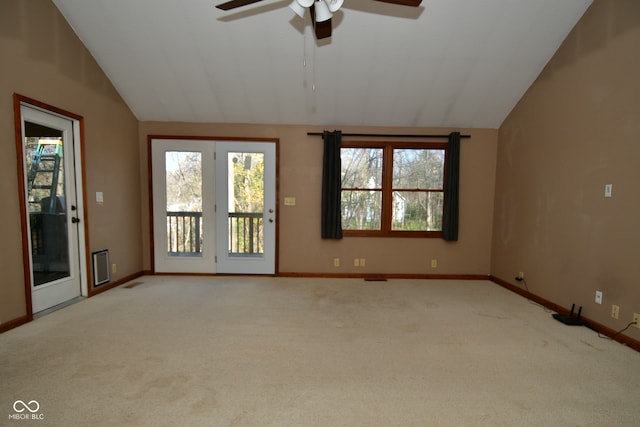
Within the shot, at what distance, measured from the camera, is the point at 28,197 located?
269 centimetres

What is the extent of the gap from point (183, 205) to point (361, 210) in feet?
9.13

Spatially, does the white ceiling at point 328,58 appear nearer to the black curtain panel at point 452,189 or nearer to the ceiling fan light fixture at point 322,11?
the black curtain panel at point 452,189

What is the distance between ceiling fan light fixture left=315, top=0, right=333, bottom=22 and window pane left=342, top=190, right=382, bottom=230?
2487 mm

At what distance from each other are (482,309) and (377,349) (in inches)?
64.2

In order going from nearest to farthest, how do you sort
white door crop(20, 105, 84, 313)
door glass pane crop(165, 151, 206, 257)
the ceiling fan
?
the ceiling fan → white door crop(20, 105, 84, 313) → door glass pane crop(165, 151, 206, 257)

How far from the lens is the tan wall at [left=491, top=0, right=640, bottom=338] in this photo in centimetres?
239

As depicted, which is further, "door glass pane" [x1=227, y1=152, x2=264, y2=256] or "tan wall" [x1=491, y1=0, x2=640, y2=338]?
"door glass pane" [x1=227, y1=152, x2=264, y2=256]

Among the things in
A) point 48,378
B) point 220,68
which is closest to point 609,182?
point 220,68

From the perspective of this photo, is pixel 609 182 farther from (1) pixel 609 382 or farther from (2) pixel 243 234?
(2) pixel 243 234

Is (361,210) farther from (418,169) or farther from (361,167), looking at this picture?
(418,169)

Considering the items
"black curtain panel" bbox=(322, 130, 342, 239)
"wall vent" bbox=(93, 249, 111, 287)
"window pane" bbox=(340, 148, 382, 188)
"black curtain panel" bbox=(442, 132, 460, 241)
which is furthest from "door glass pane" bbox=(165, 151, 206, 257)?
"black curtain panel" bbox=(442, 132, 460, 241)

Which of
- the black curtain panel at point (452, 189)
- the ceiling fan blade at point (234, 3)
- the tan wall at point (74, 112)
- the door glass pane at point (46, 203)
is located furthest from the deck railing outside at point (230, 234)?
the black curtain panel at point (452, 189)

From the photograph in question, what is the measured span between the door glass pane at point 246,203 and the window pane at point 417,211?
2.13 metres

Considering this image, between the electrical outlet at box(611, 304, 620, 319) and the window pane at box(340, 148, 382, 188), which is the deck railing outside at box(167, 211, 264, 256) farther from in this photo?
the electrical outlet at box(611, 304, 620, 319)
